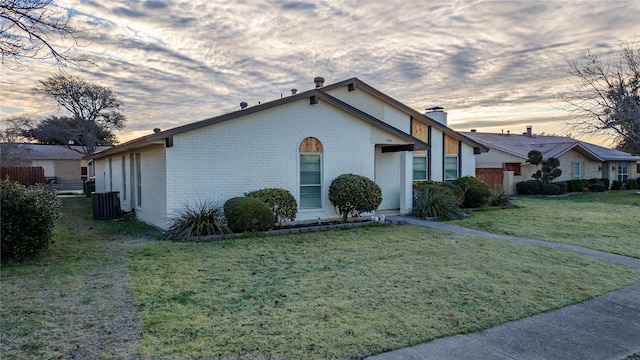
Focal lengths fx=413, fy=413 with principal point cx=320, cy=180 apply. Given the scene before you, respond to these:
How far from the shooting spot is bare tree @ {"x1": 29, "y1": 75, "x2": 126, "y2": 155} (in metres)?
40.2

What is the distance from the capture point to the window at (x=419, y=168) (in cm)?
1883

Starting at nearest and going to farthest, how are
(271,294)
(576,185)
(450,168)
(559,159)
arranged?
(271,294)
(450,168)
(576,185)
(559,159)

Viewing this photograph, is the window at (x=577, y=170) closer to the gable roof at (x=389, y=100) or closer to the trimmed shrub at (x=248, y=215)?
the gable roof at (x=389, y=100)

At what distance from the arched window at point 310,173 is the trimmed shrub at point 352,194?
535 mm

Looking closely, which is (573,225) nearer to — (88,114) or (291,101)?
(291,101)

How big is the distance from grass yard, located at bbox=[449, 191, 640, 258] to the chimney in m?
6.18

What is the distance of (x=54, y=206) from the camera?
8219mm

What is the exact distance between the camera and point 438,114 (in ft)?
72.8

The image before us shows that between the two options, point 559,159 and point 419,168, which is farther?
point 559,159

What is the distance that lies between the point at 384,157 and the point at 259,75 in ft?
24.1

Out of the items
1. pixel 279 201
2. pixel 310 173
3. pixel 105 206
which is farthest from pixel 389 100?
pixel 105 206

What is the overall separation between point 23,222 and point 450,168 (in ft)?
57.2

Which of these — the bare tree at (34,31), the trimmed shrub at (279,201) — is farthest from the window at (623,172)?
the bare tree at (34,31)

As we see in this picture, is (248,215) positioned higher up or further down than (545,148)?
further down
